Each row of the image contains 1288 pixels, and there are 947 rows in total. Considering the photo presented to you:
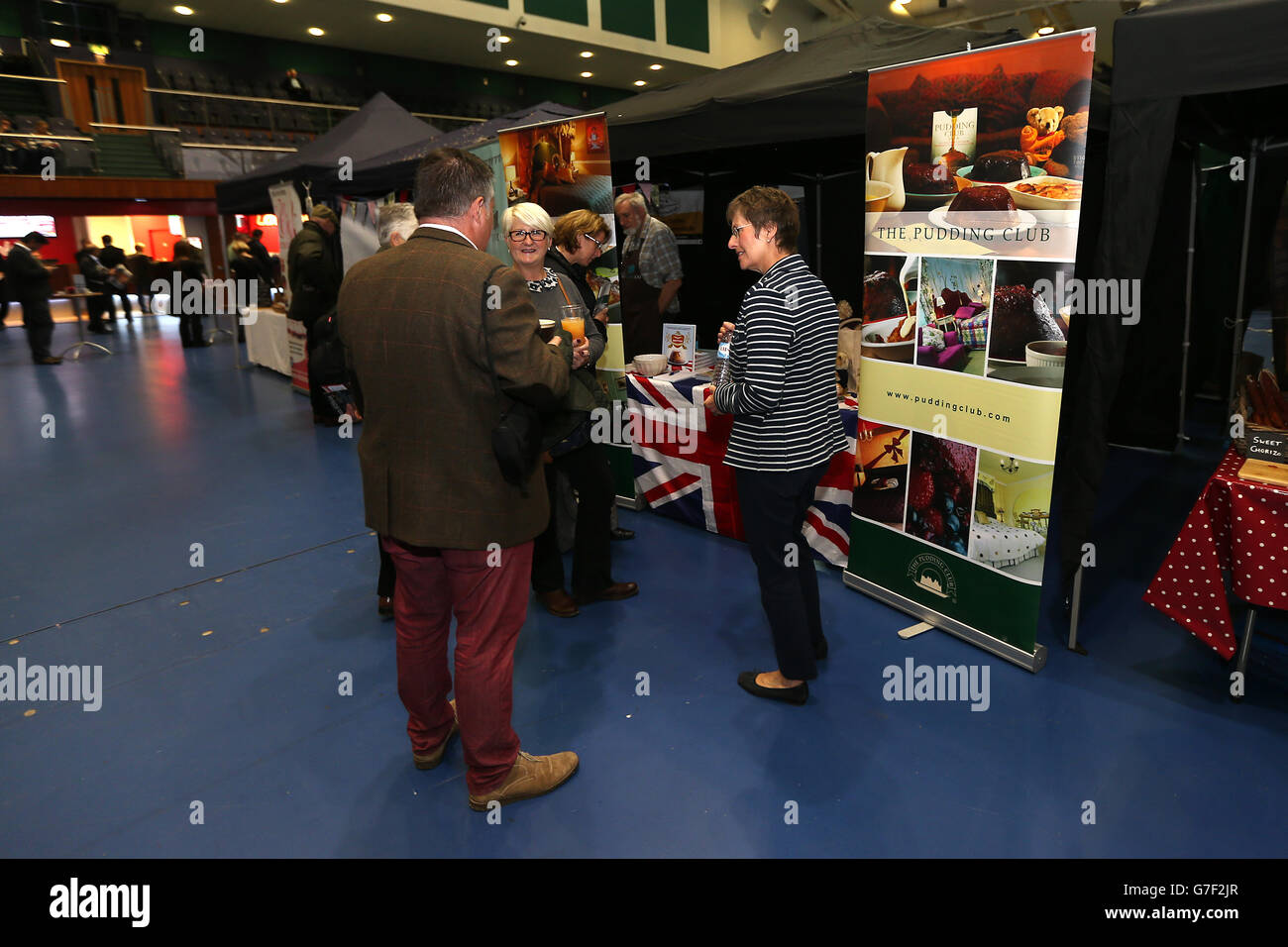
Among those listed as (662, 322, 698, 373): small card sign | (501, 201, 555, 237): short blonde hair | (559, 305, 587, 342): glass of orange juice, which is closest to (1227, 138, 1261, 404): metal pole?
(662, 322, 698, 373): small card sign

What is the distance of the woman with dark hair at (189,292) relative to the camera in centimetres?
1059

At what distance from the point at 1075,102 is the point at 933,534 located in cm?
140

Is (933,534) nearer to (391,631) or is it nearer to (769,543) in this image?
(769,543)

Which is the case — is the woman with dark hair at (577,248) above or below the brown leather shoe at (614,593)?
above

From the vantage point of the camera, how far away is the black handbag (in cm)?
165

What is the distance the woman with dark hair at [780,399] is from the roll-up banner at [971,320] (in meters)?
0.53

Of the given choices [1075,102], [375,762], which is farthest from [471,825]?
[1075,102]

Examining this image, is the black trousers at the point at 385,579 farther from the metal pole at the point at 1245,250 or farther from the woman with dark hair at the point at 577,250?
the metal pole at the point at 1245,250

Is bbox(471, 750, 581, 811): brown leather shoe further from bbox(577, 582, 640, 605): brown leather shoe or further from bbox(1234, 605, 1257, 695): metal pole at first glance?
bbox(1234, 605, 1257, 695): metal pole

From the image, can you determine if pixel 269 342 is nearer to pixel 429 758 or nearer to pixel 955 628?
pixel 429 758

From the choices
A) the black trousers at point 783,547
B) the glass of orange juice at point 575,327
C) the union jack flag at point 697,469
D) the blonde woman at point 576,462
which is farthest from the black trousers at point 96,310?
the black trousers at point 783,547

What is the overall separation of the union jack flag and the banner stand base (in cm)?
18

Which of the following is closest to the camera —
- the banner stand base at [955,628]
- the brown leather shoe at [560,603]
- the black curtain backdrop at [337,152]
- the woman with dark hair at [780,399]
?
the woman with dark hair at [780,399]

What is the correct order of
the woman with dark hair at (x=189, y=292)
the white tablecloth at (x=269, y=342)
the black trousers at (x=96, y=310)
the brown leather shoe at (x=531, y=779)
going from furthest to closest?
the black trousers at (x=96, y=310)
the woman with dark hair at (x=189, y=292)
the white tablecloth at (x=269, y=342)
the brown leather shoe at (x=531, y=779)
